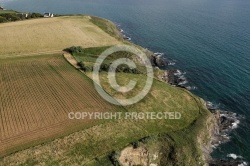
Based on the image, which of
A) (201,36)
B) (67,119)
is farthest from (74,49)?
(201,36)

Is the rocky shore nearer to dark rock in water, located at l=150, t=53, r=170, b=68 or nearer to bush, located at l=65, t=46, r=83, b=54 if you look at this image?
dark rock in water, located at l=150, t=53, r=170, b=68

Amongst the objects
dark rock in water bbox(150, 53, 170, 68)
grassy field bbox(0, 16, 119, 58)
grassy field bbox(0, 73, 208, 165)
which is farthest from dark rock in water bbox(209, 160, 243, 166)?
grassy field bbox(0, 16, 119, 58)

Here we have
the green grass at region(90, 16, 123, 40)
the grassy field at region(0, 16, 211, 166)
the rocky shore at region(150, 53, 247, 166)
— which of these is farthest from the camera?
the green grass at region(90, 16, 123, 40)

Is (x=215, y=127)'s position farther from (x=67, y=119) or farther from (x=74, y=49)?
(x=74, y=49)

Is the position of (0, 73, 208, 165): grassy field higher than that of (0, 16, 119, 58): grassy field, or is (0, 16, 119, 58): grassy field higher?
(0, 73, 208, 165): grassy field

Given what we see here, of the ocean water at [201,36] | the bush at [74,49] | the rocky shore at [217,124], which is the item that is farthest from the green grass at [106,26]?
the rocky shore at [217,124]

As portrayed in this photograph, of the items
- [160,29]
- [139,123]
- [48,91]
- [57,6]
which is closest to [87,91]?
[48,91]
